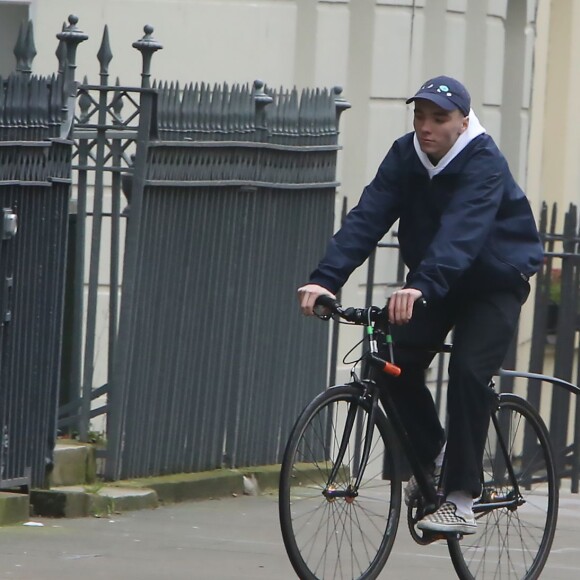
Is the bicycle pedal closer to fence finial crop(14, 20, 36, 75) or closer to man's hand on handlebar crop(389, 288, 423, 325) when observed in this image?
man's hand on handlebar crop(389, 288, 423, 325)

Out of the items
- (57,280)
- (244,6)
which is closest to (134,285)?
(57,280)

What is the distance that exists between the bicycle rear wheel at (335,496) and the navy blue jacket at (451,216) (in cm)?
43

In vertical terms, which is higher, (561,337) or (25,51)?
(25,51)

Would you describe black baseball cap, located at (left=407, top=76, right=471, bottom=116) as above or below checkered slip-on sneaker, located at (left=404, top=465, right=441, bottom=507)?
above

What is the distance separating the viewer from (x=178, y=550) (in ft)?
22.0

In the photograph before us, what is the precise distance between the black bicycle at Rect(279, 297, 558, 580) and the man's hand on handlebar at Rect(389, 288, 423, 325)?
8.2 inches

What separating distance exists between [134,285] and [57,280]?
444 mm

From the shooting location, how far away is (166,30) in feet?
35.4

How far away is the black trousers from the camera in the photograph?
19.3 ft

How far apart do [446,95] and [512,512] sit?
1556 mm

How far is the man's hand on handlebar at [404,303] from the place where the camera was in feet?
18.4

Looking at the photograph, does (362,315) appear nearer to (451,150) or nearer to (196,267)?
(451,150)

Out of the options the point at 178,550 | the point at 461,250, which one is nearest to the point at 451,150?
the point at 461,250

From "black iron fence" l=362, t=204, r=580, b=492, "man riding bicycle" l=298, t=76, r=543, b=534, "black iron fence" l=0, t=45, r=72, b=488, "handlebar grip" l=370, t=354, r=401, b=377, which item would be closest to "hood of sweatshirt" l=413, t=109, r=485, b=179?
"man riding bicycle" l=298, t=76, r=543, b=534
